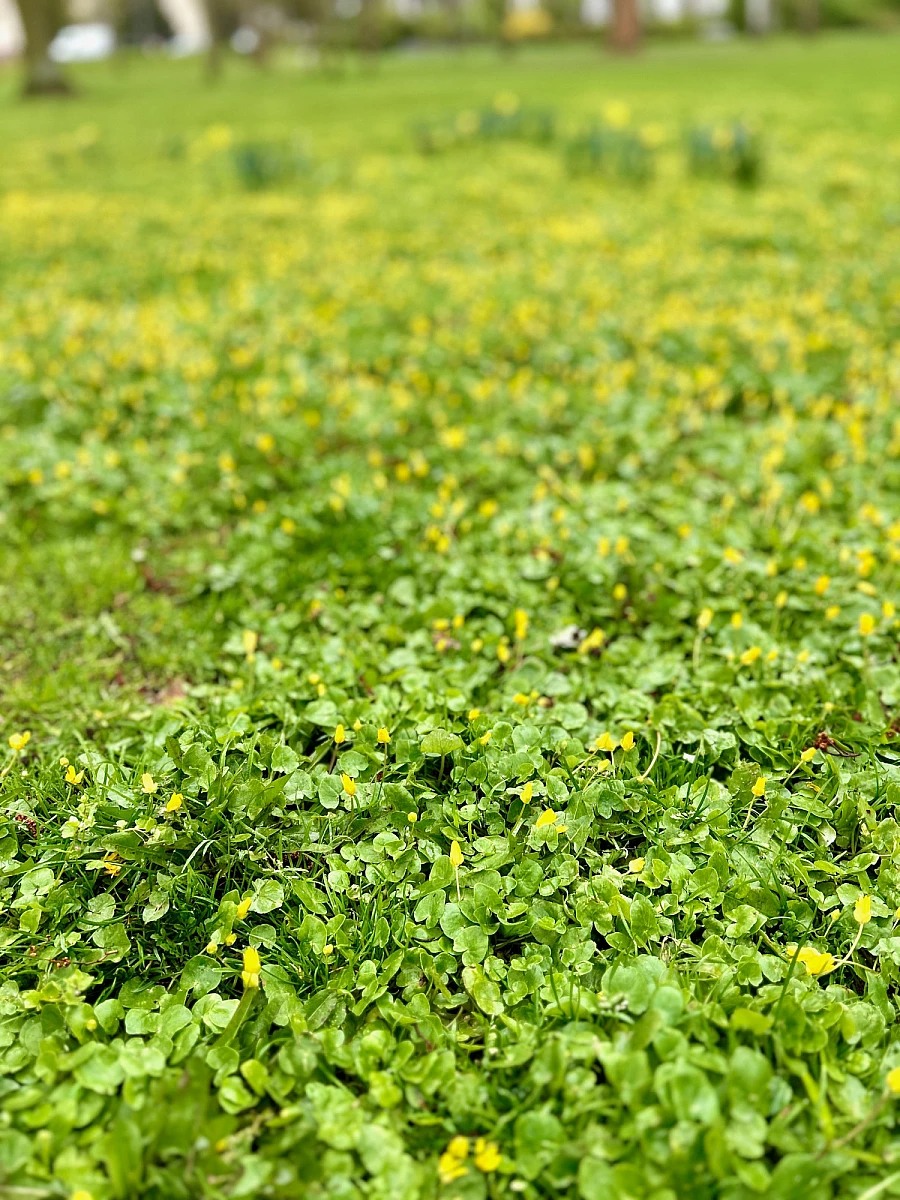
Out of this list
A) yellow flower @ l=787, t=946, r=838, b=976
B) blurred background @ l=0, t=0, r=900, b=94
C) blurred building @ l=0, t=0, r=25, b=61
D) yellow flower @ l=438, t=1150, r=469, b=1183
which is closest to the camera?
yellow flower @ l=438, t=1150, r=469, b=1183

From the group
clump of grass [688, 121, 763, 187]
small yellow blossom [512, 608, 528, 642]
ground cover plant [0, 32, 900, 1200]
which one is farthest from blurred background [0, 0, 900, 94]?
small yellow blossom [512, 608, 528, 642]

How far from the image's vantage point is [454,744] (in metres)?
2.35

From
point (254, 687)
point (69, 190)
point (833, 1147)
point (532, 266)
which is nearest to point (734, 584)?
point (254, 687)

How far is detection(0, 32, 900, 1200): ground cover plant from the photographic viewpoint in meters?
1.64

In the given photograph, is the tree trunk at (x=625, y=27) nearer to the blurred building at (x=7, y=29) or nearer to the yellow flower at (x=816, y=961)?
the yellow flower at (x=816, y=961)

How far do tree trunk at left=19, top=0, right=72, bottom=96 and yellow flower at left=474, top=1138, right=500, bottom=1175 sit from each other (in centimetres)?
2423

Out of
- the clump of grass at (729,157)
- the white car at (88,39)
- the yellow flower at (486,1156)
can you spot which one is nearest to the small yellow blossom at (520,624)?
Result: the yellow flower at (486,1156)

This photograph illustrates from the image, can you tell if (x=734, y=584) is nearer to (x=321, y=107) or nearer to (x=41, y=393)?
(x=41, y=393)

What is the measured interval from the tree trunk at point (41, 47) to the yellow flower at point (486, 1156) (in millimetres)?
24227

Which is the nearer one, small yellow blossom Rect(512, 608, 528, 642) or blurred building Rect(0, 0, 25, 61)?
small yellow blossom Rect(512, 608, 528, 642)

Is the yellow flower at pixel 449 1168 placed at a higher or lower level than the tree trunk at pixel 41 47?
lower

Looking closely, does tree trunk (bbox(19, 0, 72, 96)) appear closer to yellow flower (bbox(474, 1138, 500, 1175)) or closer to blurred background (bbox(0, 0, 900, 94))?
blurred background (bbox(0, 0, 900, 94))

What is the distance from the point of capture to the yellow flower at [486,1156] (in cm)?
154

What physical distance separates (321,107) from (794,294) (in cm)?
1470
